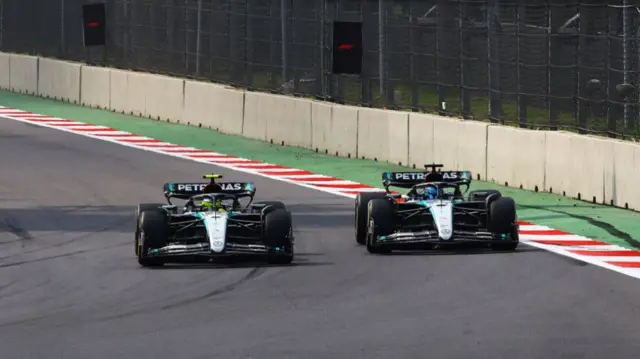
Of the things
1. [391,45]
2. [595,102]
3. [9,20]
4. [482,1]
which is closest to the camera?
[595,102]

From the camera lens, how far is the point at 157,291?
18.6 meters

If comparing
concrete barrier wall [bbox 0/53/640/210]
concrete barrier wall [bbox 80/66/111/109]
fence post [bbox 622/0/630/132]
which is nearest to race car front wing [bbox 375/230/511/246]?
concrete barrier wall [bbox 0/53/640/210]

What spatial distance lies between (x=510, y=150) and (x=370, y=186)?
2.21 metres

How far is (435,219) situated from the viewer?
21375mm

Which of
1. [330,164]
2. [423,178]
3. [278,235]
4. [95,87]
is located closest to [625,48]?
[423,178]

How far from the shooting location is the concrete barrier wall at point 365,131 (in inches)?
1069

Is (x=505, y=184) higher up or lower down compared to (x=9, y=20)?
lower down

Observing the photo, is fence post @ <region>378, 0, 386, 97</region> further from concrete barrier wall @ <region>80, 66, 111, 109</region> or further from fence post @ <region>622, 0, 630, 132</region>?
concrete barrier wall @ <region>80, 66, 111, 109</region>

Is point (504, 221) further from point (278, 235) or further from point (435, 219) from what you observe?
point (278, 235)

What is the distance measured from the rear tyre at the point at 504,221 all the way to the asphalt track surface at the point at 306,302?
8.6 inches

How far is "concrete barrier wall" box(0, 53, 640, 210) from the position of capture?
27.1 meters

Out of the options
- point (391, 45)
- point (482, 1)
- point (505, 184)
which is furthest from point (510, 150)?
point (391, 45)

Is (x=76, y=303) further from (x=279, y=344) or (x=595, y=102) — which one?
(x=595, y=102)

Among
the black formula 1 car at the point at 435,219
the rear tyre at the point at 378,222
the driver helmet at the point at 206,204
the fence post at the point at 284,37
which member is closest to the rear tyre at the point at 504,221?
the black formula 1 car at the point at 435,219
